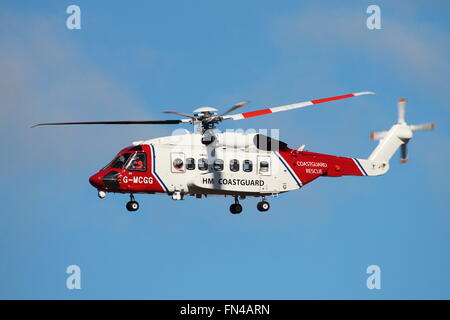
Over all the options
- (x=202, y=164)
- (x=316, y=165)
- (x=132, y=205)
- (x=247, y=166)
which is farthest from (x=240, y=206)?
(x=132, y=205)

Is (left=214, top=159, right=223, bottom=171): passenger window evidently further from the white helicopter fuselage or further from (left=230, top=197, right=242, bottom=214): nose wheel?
(left=230, top=197, right=242, bottom=214): nose wheel

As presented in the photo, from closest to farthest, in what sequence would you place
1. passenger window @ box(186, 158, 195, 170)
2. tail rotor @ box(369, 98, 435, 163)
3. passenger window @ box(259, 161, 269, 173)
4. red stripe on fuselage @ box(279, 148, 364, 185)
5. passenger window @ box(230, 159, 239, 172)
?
1. passenger window @ box(186, 158, 195, 170)
2. passenger window @ box(230, 159, 239, 172)
3. passenger window @ box(259, 161, 269, 173)
4. red stripe on fuselage @ box(279, 148, 364, 185)
5. tail rotor @ box(369, 98, 435, 163)

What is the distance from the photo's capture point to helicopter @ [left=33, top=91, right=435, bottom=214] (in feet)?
178

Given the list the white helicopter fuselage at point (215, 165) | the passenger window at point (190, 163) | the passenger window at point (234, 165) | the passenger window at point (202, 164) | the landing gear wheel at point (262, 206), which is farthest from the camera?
the landing gear wheel at point (262, 206)

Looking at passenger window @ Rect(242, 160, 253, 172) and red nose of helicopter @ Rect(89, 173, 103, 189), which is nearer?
red nose of helicopter @ Rect(89, 173, 103, 189)

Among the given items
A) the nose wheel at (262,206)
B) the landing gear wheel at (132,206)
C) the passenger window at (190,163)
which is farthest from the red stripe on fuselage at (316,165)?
the landing gear wheel at (132,206)

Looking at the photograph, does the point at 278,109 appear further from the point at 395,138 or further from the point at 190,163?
the point at 395,138

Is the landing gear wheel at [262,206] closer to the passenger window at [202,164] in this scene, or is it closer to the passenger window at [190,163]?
the passenger window at [202,164]

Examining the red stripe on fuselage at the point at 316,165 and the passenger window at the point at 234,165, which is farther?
the red stripe on fuselage at the point at 316,165

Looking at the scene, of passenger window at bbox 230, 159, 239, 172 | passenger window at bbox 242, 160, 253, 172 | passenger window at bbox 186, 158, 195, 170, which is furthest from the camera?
passenger window at bbox 242, 160, 253, 172

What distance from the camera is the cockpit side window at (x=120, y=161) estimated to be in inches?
2153

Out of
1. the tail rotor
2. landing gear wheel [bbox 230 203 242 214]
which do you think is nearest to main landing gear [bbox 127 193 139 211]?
landing gear wheel [bbox 230 203 242 214]

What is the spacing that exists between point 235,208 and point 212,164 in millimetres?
2754
